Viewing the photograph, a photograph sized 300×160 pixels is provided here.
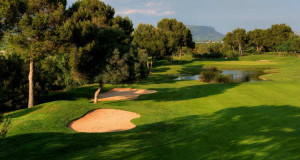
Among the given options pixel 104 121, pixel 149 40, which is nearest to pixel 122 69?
pixel 104 121

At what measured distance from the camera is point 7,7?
20094mm

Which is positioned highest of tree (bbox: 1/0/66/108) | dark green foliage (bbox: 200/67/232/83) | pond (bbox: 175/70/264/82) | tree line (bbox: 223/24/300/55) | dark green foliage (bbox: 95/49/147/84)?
tree line (bbox: 223/24/300/55)

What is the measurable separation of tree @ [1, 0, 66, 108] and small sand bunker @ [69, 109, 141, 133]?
8480 millimetres

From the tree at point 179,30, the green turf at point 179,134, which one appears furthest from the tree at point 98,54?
the tree at point 179,30

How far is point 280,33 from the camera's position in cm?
11769

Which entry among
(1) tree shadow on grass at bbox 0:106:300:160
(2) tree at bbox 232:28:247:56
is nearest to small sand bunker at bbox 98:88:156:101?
(1) tree shadow on grass at bbox 0:106:300:160

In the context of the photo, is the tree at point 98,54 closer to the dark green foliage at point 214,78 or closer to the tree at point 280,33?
the dark green foliage at point 214,78

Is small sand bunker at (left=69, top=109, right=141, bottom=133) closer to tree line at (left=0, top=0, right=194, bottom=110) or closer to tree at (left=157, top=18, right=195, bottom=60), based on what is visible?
tree line at (left=0, top=0, right=194, bottom=110)

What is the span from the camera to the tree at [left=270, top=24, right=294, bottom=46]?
116 meters

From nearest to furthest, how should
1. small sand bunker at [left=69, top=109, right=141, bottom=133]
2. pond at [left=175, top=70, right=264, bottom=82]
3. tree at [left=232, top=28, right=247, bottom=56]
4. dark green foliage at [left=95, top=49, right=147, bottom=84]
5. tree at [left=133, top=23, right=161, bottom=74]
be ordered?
1. small sand bunker at [left=69, top=109, right=141, bottom=133]
2. dark green foliage at [left=95, top=49, right=147, bottom=84]
3. pond at [left=175, top=70, right=264, bottom=82]
4. tree at [left=133, top=23, right=161, bottom=74]
5. tree at [left=232, top=28, right=247, bottom=56]

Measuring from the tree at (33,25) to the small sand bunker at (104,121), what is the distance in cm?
848

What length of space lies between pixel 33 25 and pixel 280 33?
5094 inches

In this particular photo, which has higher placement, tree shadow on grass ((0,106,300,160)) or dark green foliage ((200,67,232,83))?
dark green foliage ((200,67,232,83))

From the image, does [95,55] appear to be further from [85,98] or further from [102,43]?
[85,98]
